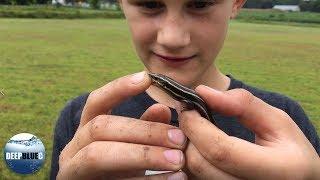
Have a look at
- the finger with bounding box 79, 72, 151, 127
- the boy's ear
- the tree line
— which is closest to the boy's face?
the boy's ear

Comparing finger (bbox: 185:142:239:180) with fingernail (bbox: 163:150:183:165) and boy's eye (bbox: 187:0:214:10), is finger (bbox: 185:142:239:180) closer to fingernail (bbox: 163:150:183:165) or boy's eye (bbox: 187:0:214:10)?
fingernail (bbox: 163:150:183:165)

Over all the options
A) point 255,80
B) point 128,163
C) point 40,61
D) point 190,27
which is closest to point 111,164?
point 128,163

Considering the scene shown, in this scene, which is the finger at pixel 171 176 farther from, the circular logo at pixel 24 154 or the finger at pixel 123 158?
the circular logo at pixel 24 154

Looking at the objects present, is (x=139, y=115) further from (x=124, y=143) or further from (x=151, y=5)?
(x=124, y=143)

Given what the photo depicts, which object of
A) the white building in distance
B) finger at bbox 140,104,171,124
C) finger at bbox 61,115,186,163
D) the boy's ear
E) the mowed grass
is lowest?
the white building in distance

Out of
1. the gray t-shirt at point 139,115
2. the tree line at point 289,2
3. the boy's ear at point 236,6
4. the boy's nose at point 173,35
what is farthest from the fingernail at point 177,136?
the tree line at point 289,2

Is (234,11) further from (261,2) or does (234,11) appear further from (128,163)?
(261,2)
